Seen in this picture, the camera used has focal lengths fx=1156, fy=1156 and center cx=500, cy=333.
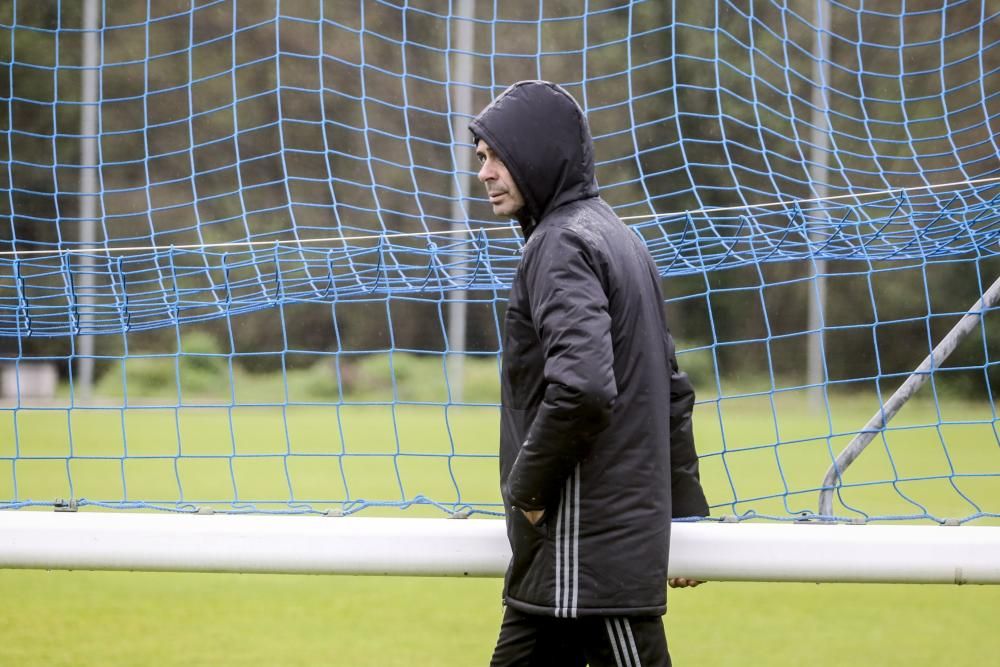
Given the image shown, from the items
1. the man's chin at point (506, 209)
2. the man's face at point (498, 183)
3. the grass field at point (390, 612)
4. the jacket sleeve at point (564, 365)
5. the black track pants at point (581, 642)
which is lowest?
the grass field at point (390, 612)

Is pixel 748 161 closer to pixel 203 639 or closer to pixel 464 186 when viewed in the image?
pixel 464 186

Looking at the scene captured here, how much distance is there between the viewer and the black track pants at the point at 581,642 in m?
1.72

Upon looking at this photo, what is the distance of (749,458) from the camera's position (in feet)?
26.1

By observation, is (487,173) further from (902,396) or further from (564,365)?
(902,396)

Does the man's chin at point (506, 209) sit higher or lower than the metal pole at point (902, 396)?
higher

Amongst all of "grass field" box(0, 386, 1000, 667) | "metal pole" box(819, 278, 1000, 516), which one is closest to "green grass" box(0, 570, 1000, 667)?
"grass field" box(0, 386, 1000, 667)

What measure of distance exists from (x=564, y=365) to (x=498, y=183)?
363 mm

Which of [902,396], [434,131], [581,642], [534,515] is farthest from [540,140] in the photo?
[434,131]

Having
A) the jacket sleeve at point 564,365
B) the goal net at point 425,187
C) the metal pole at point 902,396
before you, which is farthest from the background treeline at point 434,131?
the jacket sleeve at point 564,365

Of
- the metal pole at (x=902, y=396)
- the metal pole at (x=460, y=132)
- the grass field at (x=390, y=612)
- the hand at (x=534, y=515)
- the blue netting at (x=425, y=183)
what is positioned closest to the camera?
the hand at (x=534, y=515)

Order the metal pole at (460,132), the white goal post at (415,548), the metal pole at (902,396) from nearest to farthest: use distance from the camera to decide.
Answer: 1. the white goal post at (415,548)
2. the metal pole at (902,396)
3. the metal pole at (460,132)

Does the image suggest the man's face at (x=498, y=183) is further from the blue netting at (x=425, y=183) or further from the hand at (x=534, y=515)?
the blue netting at (x=425, y=183)

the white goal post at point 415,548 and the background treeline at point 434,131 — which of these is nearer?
the white goal post at point 415,548

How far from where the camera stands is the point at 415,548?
208 cm
